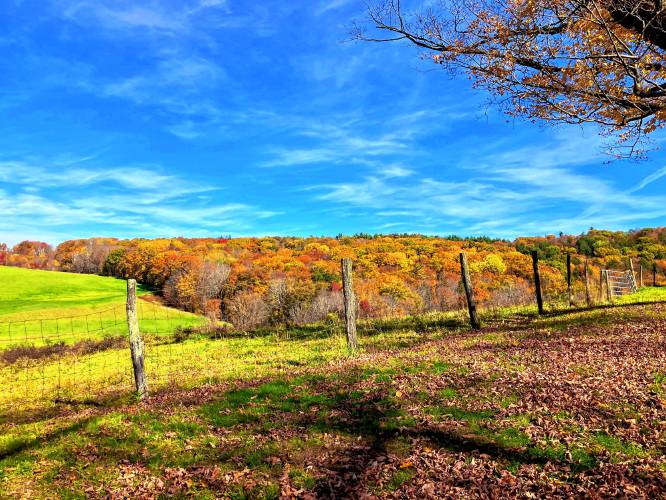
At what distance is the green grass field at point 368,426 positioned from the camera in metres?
5.81

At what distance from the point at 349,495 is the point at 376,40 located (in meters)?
11.8

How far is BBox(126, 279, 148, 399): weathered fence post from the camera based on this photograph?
1213 cm

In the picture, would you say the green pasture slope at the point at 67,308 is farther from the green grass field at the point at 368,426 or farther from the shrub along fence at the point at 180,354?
the green grass field at the point at 368,426

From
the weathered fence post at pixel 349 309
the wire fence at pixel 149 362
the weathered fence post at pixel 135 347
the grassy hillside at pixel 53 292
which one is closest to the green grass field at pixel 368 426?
the wire fence at pixel 149 362

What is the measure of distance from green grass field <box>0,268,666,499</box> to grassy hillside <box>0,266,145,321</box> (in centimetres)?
5467

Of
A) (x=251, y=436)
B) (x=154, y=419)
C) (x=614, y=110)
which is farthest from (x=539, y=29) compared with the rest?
(x=154, y=419)

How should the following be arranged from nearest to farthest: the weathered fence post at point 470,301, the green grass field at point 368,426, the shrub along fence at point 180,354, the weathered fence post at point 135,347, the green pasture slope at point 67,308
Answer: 1. the green grass field at point 368,426
2. the weathered fence post at point 135,347
3. the shrub along fence at point 180,354
4. the weathered fence post at point 470,301
5. the green pasture slope at point 67,308

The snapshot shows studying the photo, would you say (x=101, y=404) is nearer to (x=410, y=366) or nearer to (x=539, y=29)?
(x=410, y=366)

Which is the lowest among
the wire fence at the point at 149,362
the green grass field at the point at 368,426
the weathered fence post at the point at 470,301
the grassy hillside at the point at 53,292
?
the wire fence at the point at 149,362

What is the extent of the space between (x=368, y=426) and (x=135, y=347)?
8042 millimetres

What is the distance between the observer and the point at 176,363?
18906 mm

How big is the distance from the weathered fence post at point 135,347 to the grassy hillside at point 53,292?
175 feet

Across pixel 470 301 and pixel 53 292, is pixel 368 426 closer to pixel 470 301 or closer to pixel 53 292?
pixel 470 301

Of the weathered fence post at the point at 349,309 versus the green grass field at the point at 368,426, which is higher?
the weathered fence post at the point at 349,309
